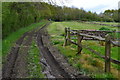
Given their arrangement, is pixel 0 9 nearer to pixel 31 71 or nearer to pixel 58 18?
pixel 31 71

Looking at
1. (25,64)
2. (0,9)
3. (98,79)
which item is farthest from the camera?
(0,9)

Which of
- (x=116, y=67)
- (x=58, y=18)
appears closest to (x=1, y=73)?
(x=116, y=67)

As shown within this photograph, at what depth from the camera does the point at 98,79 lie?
5.48 m

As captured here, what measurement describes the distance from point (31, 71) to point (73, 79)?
5.45 feet

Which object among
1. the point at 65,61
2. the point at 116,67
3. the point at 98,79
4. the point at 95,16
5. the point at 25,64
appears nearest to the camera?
the point at 98,79

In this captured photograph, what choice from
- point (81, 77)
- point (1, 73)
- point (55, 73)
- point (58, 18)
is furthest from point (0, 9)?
point (58, 18)

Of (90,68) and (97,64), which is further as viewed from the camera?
(97,64)

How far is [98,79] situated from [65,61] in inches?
108

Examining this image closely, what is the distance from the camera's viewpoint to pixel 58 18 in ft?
343

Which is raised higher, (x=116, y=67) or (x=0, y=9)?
(x=0, y=9)

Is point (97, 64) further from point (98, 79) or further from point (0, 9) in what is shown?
point (0, 9)

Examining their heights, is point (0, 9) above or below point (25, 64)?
above

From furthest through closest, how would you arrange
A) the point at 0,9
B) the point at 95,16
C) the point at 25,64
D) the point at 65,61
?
the point at 95,16, the point at 0,9, the point at 65,61, the point at 25,64

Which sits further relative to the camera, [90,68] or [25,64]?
[25,64]
